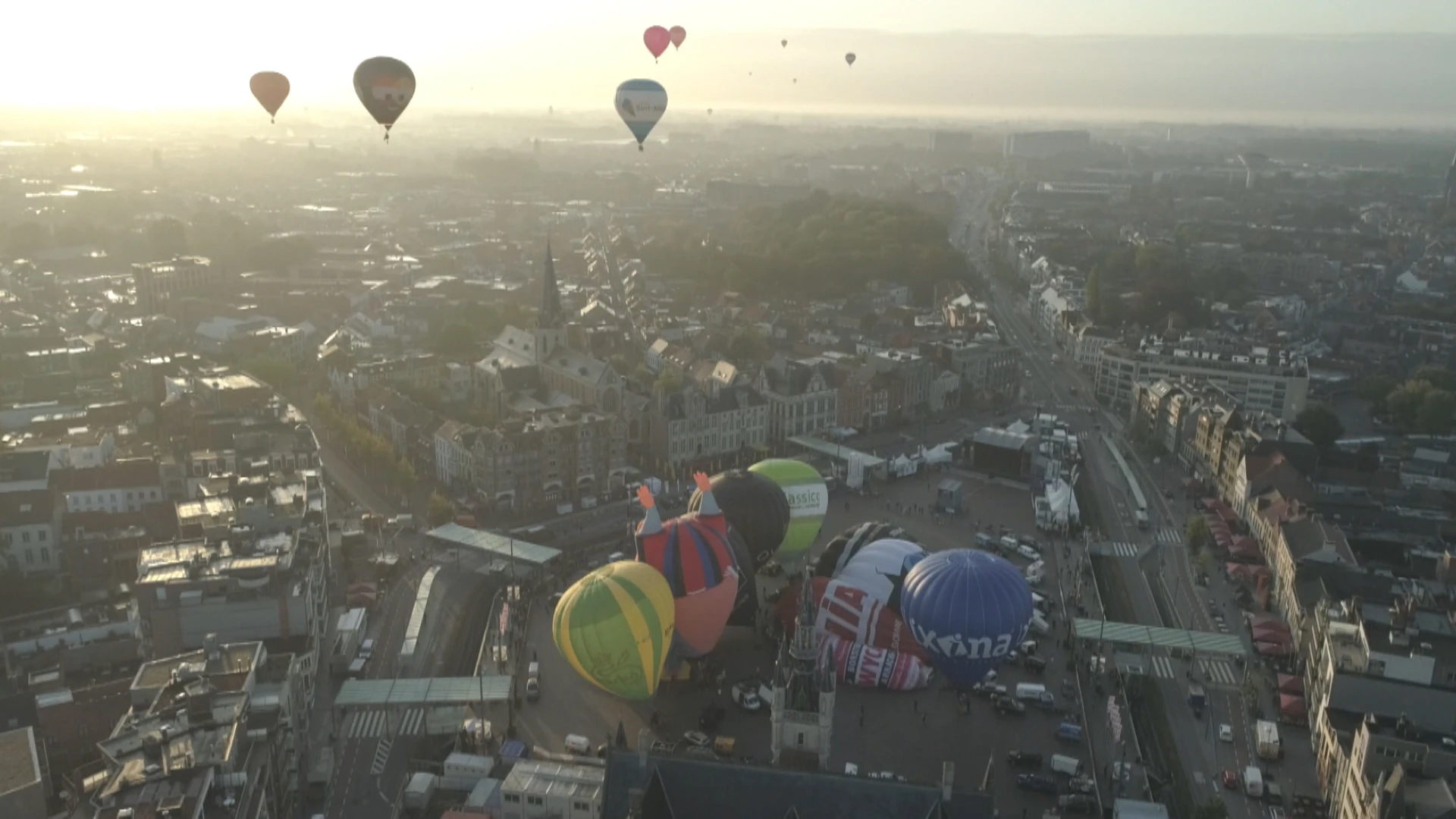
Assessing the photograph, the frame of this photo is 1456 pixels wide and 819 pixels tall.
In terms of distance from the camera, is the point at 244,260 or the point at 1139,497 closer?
the point at 1139,497

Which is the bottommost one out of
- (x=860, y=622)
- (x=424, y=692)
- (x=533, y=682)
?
(x=533, y=682)

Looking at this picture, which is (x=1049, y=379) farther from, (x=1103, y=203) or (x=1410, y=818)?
(x=1103, y=203)

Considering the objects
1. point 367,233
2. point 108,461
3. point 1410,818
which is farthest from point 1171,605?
point 367,233

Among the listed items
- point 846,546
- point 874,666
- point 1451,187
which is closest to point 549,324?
point 846,546

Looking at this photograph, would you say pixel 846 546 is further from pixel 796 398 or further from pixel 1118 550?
pixel 796 398

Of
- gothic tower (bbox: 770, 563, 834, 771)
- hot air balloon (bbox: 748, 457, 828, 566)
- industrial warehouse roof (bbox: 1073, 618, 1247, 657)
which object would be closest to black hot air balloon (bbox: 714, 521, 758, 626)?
hot air balloon (bbox: 748, 457, 828, 566)

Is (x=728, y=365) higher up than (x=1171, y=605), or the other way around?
(x=728, y=365)
